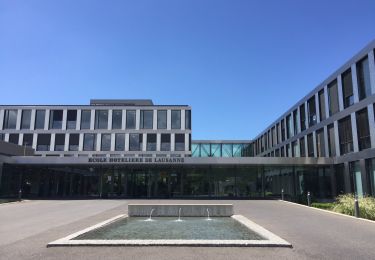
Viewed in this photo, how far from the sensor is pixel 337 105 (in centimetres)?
3362

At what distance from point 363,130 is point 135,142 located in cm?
3360

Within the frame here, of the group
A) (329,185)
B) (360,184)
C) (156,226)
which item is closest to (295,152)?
(329,185)

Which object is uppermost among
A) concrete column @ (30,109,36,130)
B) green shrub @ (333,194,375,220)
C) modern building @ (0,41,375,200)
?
concrete column @ (30,109,36,130)

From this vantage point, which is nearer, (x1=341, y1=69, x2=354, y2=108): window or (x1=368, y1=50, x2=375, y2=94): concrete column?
(x1=368, y1=50, x2=375, y2=94): concrete column

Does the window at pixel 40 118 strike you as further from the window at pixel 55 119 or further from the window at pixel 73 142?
the window at pixel 73 142

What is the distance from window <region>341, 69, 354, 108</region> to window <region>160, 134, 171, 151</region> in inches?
1109

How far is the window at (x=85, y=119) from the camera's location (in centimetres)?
5453

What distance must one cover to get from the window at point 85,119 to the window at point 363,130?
39254 mm

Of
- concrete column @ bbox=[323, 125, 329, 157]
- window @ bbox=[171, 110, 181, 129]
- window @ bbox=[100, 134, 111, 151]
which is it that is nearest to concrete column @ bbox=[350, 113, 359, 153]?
concrete column @ bbox=[323, 125, 329, 157]

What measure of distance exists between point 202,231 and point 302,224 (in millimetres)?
4693

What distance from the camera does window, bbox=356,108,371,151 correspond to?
28359 mm

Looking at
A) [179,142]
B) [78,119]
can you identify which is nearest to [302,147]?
[179,142]

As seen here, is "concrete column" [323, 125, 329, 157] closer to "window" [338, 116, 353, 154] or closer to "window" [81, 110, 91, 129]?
"window" [338, 116, 353, 154]

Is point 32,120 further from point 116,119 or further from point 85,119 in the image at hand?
point 116,119
